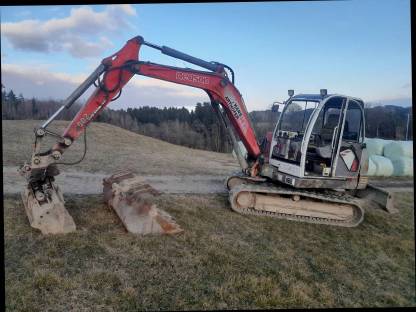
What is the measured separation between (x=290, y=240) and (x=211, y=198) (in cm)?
258

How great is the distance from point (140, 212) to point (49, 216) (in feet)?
4.12

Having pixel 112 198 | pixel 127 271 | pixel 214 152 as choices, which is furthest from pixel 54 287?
pixel 214 152

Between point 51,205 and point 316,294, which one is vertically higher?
point 51,205

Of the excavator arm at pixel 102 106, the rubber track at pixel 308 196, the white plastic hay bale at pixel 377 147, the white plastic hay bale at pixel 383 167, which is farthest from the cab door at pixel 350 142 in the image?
the white plastic hay bale at pixel 377 147

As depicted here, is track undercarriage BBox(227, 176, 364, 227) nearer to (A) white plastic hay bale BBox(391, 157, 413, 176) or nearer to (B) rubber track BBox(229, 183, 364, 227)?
(B) rubber track BBox(229, 183, 364, 227)

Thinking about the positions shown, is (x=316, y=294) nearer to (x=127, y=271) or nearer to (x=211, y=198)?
(x=127, y=271)

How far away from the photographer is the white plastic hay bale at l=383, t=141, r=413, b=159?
1348 centimetres

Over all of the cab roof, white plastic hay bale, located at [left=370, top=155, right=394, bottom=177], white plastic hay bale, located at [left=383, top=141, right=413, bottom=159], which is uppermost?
the cab roof

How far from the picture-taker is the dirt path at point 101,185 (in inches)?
304

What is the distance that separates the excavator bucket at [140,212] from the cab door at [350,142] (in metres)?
3.20

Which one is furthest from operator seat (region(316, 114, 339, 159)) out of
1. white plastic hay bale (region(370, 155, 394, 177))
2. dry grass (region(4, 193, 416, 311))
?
white plastic hay bale (region(370, 155, 394, 177))

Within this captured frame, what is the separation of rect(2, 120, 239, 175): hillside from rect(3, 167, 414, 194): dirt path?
0.78m

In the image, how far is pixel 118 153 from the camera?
47.5 ft

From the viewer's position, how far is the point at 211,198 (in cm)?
761
